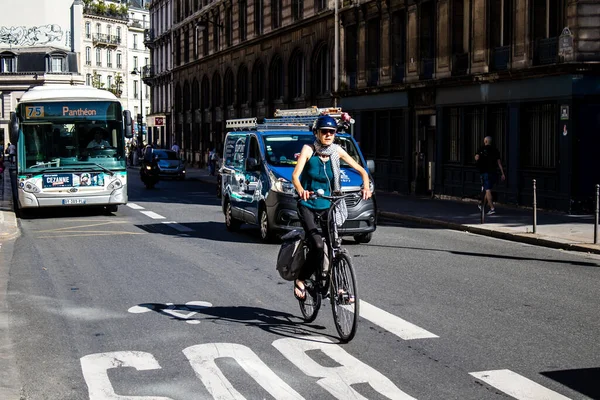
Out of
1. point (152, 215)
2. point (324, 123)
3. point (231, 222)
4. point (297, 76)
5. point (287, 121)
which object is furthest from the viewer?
point (297, 76)

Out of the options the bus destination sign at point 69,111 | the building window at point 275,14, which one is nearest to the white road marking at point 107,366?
the bus destination sign at point 69,111

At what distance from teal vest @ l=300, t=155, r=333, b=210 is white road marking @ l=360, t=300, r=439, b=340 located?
4.15ft

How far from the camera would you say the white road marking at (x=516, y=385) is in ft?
20.0

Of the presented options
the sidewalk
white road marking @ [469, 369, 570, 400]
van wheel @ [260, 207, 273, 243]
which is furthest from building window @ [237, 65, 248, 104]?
white road marking @ [469, 369, 570, 400]

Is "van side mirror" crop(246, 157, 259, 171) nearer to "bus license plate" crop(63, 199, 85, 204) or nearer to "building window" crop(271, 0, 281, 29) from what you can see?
"bus license plate" crop(63, 199, 85, 204)

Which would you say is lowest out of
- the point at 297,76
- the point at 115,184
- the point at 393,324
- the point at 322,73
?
the point at 393,324

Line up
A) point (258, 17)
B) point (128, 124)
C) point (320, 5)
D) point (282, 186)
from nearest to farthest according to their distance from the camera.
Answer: point (282, 186), point (128, 124), point (320, 5), point (258, 17)

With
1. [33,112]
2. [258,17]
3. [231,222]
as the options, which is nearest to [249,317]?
[231,222]

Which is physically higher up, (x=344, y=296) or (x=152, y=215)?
(x=344, y=296)

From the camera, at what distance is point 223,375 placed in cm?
675

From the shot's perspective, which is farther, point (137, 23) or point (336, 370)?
point (137, 23)

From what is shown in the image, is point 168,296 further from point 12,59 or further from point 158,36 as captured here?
point 12,59

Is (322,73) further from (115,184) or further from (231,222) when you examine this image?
(231,222)

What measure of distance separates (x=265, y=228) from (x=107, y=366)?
28.4ft
